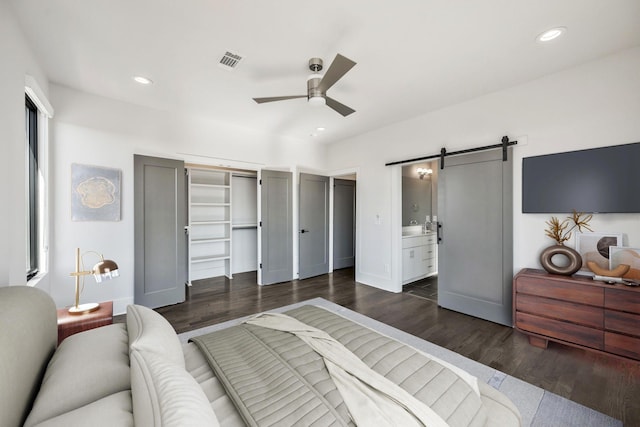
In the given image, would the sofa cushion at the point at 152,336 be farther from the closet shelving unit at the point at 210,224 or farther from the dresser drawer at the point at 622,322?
the closet shelving unit at the point at 210,224

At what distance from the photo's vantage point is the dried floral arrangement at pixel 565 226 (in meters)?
2.48

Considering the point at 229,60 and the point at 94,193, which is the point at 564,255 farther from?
the point at 94,193

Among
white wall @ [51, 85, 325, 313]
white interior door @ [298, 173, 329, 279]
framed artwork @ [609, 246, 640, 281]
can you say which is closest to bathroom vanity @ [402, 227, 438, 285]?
white interior door @ [298, 173, 329, 279]

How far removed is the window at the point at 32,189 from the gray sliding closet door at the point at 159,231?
2.92 ft

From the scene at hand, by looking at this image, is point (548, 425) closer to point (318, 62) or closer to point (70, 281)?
point (318, 62)

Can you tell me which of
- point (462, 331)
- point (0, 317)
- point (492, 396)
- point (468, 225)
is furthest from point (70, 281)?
point (468, 225)

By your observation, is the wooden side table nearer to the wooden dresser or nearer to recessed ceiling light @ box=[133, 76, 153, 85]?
recessed ceiling light @ box=[133, 76, 153, 85]

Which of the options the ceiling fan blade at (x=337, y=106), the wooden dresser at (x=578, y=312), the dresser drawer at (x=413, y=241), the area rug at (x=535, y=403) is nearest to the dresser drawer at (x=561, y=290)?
the wooden dresser at (x=578, y=312)

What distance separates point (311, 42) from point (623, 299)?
131 inches

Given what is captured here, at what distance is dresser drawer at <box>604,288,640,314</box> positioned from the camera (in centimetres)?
200

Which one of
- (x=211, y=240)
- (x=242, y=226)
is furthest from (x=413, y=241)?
(x=211, y=240)

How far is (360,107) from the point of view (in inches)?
138

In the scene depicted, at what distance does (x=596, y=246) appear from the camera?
2.41 meters

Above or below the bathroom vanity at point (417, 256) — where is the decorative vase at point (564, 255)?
above
